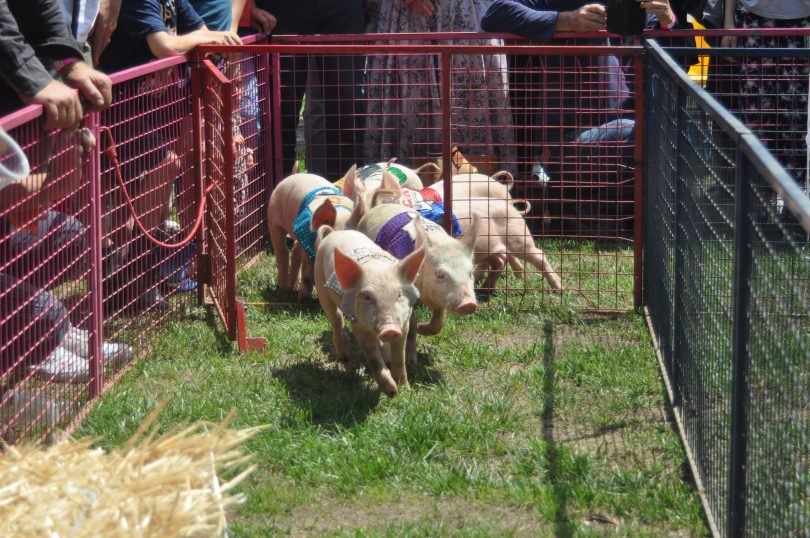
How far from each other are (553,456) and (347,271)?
123cm

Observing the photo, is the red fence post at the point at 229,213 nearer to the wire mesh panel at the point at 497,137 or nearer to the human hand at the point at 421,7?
the wire mesh panel at the point at 497,137

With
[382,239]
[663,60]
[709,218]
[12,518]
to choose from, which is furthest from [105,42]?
[12,518]

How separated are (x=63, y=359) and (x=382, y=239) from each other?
5.90 ft

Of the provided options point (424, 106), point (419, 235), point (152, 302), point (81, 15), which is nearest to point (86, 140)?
point (81, 15)

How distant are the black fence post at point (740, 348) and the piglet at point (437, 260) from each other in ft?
7.59

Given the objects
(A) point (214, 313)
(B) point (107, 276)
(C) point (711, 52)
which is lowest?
(A) point (214, 313)

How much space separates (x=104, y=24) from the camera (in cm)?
635

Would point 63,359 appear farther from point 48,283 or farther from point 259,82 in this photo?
point 259,82

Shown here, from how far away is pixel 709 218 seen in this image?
13.6ft

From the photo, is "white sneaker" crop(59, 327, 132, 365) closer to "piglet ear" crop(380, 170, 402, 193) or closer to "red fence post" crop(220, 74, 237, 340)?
"red fence post" crop(220, 74, 237, 340)

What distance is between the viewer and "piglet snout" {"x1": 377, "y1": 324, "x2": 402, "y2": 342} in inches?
206

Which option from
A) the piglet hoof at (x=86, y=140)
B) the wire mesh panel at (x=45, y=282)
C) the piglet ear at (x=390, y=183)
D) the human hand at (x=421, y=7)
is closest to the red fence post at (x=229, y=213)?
the piglet ear at (x=390, y=183)

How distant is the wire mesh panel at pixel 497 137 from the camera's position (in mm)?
7535

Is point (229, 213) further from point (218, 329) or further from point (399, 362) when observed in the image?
point (399, 362)
